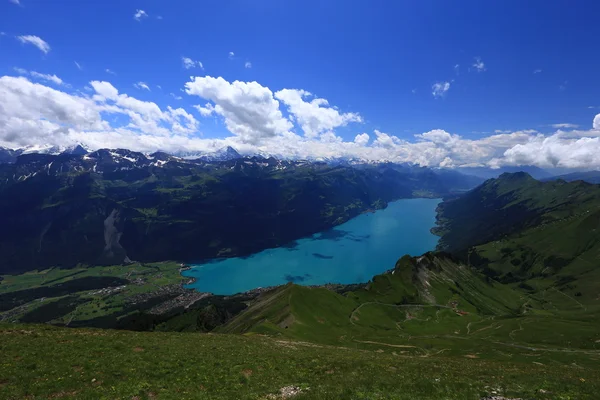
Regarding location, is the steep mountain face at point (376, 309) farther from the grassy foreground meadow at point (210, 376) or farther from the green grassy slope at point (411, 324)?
the grassy foreground meadow at point (210, 376)

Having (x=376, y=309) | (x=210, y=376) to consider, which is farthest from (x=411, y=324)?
(x=210, y=376)

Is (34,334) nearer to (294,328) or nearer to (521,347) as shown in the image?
(294,328)

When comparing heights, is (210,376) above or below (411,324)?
above

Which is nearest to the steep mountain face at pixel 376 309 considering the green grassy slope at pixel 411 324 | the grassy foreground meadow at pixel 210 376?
the green grassy slope at pixel 411 324

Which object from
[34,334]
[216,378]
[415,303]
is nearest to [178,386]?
[216,378]

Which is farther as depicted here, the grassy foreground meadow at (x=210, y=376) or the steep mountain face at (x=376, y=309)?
the steep mountain face at (x=376, y=309)

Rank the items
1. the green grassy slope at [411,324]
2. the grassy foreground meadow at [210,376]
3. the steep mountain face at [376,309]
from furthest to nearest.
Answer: the steep mountain face at [376,309]
the green grassy slope at [411,324]
the grassy foreground meadow at [210,376]

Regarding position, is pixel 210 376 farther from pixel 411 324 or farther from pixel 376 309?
pixel 376 309

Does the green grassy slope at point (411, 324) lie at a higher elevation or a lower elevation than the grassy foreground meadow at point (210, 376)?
lower

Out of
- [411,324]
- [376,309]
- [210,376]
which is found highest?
[210,376]
